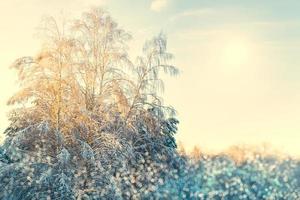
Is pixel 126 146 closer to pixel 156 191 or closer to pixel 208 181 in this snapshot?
pixel 156 191

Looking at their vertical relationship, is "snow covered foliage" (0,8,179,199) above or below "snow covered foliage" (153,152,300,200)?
above

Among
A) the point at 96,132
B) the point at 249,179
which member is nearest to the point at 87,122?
the point at 96,132

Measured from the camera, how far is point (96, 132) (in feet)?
60.7

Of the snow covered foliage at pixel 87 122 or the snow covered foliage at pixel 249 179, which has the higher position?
the snow covered foliage at pixel 87 122

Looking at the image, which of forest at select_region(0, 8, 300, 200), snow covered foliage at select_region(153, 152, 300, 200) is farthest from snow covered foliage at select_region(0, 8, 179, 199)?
snow covered foliage at select_region(153, 152, 300, 200)

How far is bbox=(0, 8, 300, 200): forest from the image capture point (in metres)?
17.5

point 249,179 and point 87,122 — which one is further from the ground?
point 87,122

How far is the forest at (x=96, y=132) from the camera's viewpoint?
17.5 meters

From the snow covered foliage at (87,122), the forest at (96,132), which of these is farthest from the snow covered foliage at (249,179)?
the snow covered foliage at (87,122)

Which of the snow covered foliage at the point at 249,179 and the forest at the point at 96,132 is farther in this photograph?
the forest at the point at 96,132

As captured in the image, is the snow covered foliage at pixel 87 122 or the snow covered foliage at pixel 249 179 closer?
the snow covered foliage at pixel 249 179

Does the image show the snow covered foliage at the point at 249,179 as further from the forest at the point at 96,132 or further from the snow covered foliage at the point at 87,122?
the snow covered foliage at the point at 87,122

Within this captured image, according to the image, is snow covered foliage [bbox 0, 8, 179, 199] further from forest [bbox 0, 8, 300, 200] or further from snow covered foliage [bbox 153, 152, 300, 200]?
snow covered foliage [bbox 153, 152, 300, 200]

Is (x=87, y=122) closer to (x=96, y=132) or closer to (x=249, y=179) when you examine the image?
(x=96, y=132)
